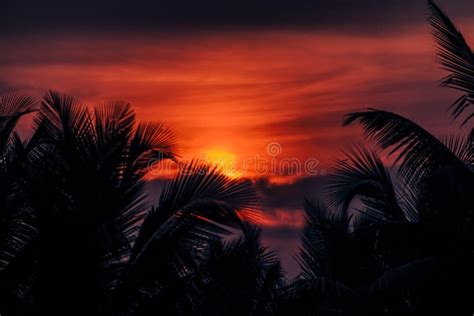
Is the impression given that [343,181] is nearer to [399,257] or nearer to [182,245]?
[399,257]

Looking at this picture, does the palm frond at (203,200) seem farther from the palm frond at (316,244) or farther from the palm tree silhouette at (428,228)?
the palm frond at (316,244)

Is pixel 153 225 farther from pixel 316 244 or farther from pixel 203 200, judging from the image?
pixel 316 244

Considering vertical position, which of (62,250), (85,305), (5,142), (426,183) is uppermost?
(5,142)

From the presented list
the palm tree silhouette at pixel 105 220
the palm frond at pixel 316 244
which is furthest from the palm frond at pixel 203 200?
the palm frond at pixel 316 244

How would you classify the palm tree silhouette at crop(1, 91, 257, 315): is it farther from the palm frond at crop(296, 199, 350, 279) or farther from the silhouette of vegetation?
the palm frond at crop(296, 199, 350, 279)

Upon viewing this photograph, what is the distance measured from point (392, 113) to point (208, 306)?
14.9ft

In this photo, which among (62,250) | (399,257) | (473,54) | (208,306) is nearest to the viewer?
(62,250)

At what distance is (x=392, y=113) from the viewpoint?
39.2 feet

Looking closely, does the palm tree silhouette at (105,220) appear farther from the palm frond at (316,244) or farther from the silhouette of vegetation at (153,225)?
the palm frond at (316,244)

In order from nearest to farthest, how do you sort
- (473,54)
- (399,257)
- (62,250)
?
1. (62,250)
2. (473,54)
3. (399,257)

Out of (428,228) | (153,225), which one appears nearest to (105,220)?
(153,225)

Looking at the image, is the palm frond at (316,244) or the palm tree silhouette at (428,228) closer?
the palm tree silhouette at (428,228)

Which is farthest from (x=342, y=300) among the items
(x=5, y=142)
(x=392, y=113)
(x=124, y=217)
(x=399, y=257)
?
(x=5, y=142)

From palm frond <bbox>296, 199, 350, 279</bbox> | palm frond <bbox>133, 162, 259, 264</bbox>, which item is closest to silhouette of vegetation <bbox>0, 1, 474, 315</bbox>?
palm frond <bbox>133, 162, 259, 264</bbox>
